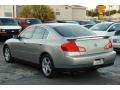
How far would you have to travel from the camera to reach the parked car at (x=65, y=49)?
7.90m

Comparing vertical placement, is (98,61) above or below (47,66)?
above

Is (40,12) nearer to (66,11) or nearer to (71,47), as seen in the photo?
(66,11)

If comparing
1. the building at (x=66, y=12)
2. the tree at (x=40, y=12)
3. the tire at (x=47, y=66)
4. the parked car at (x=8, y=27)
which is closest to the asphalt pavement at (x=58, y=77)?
the tire at (x=47, y=66)

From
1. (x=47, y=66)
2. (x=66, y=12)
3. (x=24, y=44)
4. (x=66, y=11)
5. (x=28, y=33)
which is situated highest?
(x=66, y=11)

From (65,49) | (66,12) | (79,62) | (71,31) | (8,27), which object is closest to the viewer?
(79,62)

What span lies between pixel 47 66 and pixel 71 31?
1193 mm

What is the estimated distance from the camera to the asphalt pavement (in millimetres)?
7855

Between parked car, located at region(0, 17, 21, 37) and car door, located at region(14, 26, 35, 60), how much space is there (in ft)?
37.1

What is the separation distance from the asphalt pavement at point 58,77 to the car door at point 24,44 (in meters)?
0.45

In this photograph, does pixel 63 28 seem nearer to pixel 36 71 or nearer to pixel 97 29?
pixel 36 71

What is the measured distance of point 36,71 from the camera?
9398 millimetres

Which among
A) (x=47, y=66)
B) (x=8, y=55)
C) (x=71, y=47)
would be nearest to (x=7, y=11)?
(x=8, y=55)

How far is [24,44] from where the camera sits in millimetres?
9625

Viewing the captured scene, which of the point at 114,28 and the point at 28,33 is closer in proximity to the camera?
the point at 28,33
